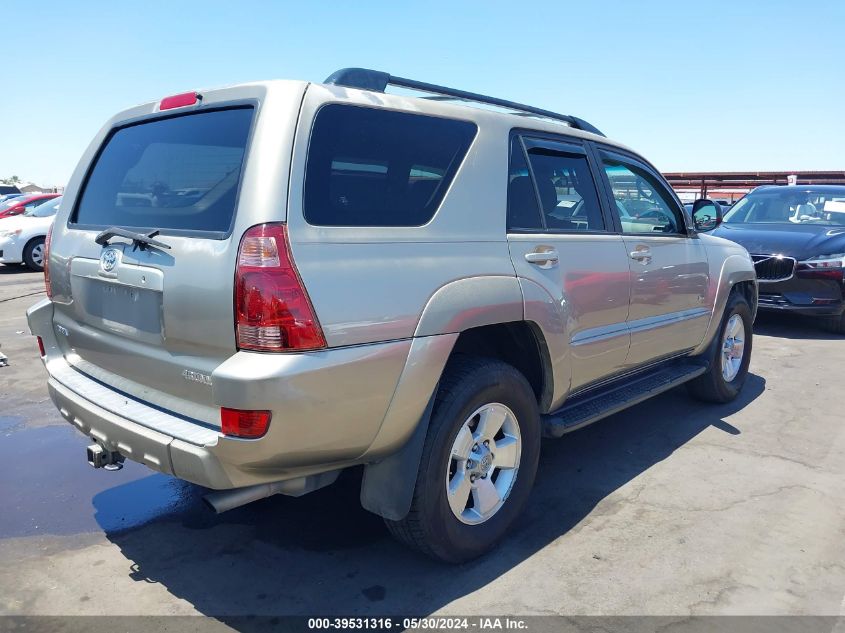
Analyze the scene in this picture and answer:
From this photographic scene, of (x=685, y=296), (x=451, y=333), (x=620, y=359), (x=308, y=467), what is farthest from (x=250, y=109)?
(x=685, y=296)

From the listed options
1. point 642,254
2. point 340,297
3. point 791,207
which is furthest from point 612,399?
point 791,207

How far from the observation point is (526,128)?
3.29m

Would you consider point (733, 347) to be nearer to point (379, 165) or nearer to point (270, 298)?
point (379, 165)

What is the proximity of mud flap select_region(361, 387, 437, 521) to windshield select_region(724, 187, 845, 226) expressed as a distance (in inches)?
300

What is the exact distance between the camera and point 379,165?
2.60m

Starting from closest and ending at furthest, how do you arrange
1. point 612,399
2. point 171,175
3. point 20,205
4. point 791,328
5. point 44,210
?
point 171,175
point 612,399
point 791,328
point 44,210
point 20,205

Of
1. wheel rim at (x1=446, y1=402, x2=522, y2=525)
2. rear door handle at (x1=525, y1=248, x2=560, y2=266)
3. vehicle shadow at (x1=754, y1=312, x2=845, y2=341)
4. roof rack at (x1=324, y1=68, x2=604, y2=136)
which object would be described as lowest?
vehicle shadow at (x1=754, y1=312, x2=845, y2=341)

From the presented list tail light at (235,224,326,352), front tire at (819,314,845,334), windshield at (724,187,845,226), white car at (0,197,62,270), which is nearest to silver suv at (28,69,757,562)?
tail light at (235,224,326,352)

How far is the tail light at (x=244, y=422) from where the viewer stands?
2160mm

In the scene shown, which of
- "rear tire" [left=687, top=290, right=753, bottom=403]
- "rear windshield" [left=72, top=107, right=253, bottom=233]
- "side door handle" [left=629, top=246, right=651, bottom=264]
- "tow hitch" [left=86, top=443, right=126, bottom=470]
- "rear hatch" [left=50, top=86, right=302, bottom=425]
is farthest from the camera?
"rear tire" [left=687, top=290, right=753, bottom=403]

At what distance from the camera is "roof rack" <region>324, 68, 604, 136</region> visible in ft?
8.77

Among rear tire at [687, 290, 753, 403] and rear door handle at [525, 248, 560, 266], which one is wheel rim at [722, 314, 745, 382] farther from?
rear door handle at [525, 248, 560, 266]

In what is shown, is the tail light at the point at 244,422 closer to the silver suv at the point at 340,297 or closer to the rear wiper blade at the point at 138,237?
the silver suv at the point at 340,297

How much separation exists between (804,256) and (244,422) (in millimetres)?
7232
